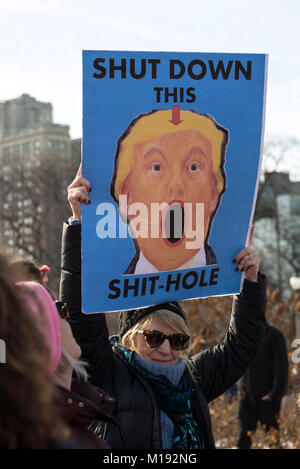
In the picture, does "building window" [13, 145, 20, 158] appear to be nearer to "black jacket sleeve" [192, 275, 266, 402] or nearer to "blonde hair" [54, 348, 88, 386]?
"black jacket sleeve" [192, 275, 266, 402]

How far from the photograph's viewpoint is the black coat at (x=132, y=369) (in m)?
2.96

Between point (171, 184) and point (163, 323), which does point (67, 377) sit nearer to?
point (163, 323)

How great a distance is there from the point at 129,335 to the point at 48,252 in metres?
26.9

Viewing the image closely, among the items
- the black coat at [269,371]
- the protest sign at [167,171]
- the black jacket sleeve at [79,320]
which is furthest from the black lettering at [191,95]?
the black coat at [269,371]

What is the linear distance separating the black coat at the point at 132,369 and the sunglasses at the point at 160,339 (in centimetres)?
13

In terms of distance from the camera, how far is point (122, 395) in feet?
9.95

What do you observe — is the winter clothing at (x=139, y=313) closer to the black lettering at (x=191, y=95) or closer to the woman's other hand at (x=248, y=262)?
the woman's other hand at (x=248, y=262)

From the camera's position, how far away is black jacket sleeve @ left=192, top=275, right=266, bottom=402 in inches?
133

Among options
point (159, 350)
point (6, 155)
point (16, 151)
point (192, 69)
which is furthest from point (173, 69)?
point (16, 151)

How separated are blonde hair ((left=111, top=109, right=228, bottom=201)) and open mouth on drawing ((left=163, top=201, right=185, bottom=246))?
196mm

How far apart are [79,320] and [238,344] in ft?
2.36

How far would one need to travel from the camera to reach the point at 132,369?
315 cm

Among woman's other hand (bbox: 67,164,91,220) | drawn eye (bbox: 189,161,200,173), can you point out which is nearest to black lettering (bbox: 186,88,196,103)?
drawn eye (bbox: 189,161,200,173)

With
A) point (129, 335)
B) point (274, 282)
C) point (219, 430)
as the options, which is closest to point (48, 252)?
point (274, 282)
